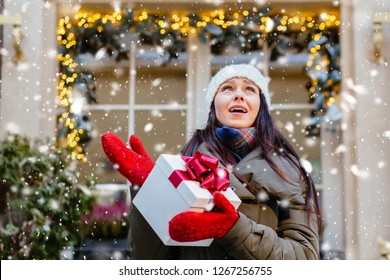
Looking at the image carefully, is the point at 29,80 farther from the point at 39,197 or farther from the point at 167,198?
the point at 167,198

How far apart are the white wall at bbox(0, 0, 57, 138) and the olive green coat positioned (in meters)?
0.46

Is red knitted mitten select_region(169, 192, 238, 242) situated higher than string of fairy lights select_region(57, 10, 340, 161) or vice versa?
string of fairy lights select_region(57, 10, 340, 161)

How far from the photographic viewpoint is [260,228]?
3.94 feet

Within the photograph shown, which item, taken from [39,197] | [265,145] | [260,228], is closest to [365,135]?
[265,145]

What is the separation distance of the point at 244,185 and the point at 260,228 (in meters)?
0.11

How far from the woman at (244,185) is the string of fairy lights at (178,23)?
25 cm

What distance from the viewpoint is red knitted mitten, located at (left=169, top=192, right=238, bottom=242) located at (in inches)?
44.3

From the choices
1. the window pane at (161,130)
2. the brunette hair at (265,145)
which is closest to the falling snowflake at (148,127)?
the window pane at (161,130)

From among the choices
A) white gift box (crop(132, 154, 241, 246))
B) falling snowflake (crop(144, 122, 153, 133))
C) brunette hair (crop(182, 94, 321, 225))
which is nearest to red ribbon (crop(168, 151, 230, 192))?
white gift box (crop(132, 154, 241, 246))

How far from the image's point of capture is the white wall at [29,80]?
5.12 feet

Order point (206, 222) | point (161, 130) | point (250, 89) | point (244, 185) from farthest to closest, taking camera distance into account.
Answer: point (161, 130) < point (250, 89) < point (244, 185) < point (206, 222)

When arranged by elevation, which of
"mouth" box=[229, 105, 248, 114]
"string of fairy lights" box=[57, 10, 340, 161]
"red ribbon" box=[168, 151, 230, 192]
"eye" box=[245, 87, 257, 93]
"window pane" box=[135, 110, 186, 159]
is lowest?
"red ribbon" box=[168, 151, 230, 192]

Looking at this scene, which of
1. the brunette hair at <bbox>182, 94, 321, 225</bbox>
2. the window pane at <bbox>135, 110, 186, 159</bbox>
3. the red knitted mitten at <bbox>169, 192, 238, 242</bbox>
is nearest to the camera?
the red knitted mitten at <bbox>169, 192, 238, 242</bbox>

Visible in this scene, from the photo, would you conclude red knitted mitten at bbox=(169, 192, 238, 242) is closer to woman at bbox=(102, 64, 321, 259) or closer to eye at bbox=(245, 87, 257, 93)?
woman at bbox=(102, 64, 321, 259)
